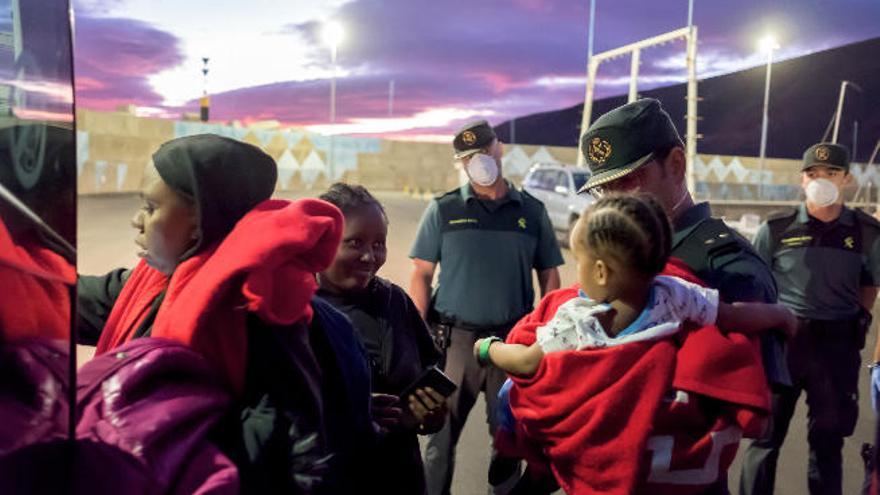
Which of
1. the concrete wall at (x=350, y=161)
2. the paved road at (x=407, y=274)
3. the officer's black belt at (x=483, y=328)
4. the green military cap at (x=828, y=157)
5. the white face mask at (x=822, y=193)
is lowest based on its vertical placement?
the paved road at (x=407, y=274)

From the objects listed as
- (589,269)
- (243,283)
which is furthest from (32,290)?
(589,269)

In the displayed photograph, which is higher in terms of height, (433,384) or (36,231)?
(36,231)

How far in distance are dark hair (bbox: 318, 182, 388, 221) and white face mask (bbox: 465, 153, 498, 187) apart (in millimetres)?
1657

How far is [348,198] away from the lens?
8.41 ft

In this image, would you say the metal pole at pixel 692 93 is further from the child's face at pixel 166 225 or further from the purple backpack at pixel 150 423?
the purple backpack at pixel 150 423

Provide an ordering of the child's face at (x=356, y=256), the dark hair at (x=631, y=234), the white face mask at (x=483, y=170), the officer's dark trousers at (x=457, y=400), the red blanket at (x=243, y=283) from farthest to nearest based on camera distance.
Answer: the white face mask at (x=483, y=170) → the officer's dark trousers at (x=457, y=400) → the child's face at (x=356, y=256) → the dark hair at (x=631, y=234) → the red blanket at (x=243, y=283)

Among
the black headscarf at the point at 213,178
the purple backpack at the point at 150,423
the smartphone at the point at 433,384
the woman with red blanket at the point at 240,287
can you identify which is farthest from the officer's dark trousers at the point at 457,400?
the purple backpack at the point at 150,423

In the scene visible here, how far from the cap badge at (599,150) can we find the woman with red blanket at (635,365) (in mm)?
393

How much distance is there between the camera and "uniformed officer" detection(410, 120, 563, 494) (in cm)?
387

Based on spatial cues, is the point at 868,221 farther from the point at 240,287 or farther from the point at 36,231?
the point at 36,231

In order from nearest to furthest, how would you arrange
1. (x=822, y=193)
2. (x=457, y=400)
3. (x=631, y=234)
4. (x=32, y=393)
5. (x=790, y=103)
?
(x=32, y=393) < (x=631, y=234) < (x=457, y=400) < (x=822, y=193) < (x=790, y=103)

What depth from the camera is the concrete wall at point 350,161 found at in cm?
2667

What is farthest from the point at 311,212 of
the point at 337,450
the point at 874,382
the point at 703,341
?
the point at 874,382

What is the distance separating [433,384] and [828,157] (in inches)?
133
